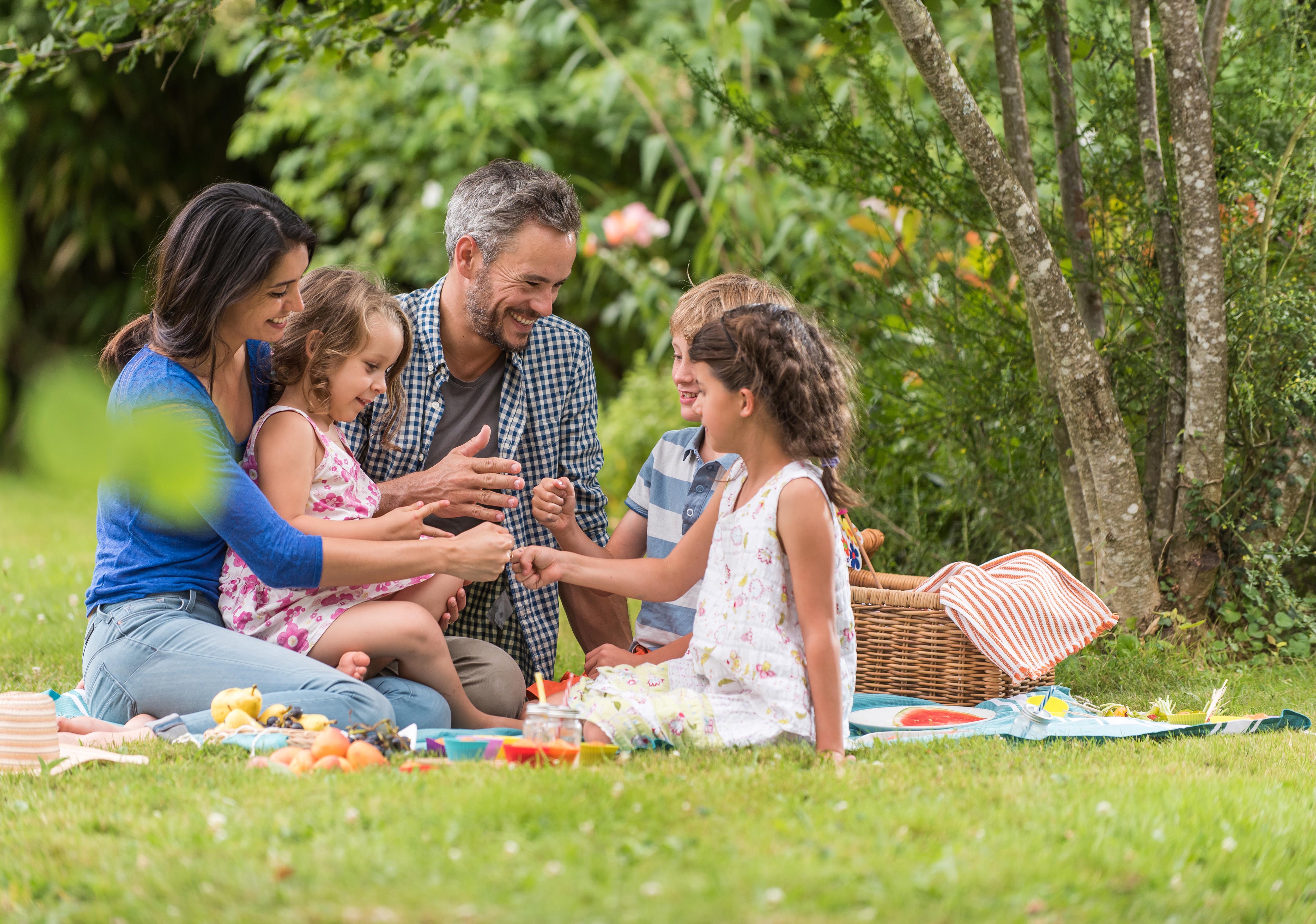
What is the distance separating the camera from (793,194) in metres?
6.47

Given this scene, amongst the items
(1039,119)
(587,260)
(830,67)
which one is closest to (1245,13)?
(1039,119)

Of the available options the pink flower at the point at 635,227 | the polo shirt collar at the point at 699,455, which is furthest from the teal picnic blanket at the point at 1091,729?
the pink flower at the point at 635,227

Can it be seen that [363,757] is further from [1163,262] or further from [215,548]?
[1163,262]

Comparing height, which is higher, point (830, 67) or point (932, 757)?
point (830, 67)

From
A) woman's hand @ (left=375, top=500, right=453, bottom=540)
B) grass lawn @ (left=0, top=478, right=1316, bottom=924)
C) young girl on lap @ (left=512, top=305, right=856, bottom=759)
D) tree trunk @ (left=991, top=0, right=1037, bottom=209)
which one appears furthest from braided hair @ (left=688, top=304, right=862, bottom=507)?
tree trunk @ (left=991, top=0, right=1037, bottom=209)

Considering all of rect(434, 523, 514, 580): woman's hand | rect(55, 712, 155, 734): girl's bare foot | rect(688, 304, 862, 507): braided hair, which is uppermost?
rect(688, 304, 862, 507): braided hair

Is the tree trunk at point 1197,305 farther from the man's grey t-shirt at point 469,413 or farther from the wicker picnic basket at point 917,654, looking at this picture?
the man's grey t-shirt at point 469,413

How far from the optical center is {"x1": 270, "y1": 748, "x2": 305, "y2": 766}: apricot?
7.48 ft

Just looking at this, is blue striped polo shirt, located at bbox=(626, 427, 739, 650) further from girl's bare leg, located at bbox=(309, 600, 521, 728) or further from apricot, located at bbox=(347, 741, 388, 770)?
apricot, located at bbox=(347, 741, 388, 770)

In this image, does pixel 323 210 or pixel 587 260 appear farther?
pixel 323 210

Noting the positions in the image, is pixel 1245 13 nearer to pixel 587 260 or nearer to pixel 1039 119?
pixel 1039 119

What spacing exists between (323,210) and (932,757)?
7360mm

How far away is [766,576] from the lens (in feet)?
8.20

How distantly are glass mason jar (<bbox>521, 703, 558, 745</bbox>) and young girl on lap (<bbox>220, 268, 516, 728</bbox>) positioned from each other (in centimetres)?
55
